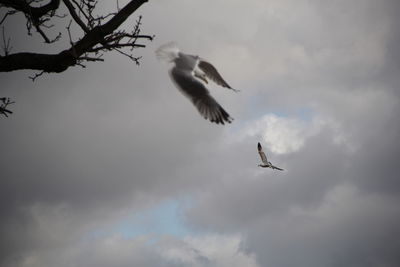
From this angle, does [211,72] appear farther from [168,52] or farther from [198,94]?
[198,94]

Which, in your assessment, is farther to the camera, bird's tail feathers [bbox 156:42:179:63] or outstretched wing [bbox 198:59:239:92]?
outstretched wing [bbox 198:59:239:92]

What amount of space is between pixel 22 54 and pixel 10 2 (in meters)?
1.18

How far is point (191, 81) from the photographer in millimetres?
7523

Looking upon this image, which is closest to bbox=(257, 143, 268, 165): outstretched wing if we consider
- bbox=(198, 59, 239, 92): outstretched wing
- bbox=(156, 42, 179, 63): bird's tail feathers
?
bbox=(198, 59, 239, 92): outstretched wing

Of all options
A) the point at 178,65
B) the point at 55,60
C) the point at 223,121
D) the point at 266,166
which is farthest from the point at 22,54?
the point at 266,166

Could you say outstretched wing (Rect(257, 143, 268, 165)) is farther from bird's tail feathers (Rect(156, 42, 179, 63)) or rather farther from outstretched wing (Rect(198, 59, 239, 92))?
bird's tail feathers (Rect(156, 42, 179, 63))

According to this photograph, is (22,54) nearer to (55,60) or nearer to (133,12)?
(55,60)

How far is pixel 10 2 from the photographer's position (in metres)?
7.48

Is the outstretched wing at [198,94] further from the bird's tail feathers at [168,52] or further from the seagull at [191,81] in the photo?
the bird's tail feathers at [168,52]

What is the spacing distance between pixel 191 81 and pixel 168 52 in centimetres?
109

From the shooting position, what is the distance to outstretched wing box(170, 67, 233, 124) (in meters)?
7.30

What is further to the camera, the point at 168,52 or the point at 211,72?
the point at 211,72

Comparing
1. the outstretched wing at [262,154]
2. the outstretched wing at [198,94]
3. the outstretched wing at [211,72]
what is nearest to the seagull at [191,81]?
the outstretched wing at [198,94]

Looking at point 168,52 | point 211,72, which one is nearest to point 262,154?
point 211,72
